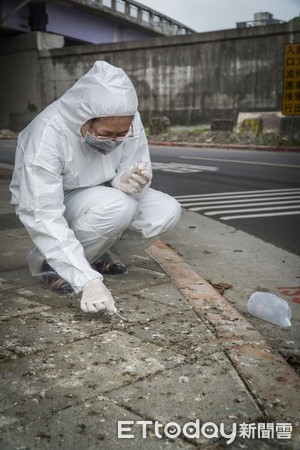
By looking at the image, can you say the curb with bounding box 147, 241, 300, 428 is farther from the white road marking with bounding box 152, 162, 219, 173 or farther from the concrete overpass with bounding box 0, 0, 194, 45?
the concrete overpass with bounding box 0, 0, 194, 45

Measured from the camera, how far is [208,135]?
61.8 ft

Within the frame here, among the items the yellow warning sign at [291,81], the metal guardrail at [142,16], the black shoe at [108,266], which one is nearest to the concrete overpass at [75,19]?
the metal guardrail at [142,16]

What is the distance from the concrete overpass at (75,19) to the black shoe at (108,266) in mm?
23166

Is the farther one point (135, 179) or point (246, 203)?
point (246, 203)

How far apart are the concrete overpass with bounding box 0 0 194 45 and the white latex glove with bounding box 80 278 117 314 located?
24030 mm

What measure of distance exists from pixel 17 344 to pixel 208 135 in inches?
678

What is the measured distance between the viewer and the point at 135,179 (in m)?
2.83

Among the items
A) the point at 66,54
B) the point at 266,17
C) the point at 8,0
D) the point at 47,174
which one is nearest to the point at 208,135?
the point at 66,54

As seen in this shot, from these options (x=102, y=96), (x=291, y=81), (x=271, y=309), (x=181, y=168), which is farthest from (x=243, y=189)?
(x=291, y=81)

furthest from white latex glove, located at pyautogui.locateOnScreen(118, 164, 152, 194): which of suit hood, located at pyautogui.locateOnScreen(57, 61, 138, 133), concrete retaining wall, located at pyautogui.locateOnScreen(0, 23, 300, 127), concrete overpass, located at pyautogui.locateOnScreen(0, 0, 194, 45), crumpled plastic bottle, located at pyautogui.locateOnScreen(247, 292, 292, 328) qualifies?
concrete overpass, located at pyautogui.locateOnScreen(0, 0, 194, 45)

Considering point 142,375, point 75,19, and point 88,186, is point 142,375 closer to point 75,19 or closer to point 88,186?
point 88,186

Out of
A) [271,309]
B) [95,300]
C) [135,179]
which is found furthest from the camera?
[135,179]

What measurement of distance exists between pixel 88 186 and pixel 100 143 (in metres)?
0.37

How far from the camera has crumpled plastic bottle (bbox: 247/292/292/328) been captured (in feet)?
8.79
